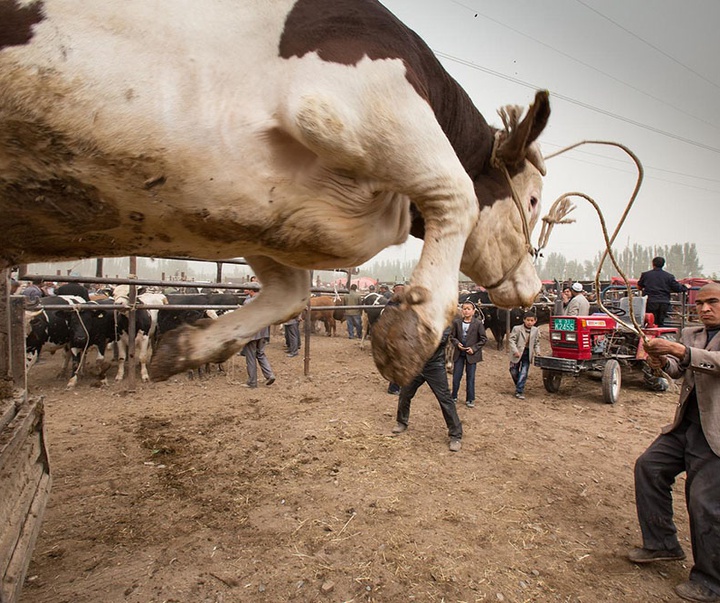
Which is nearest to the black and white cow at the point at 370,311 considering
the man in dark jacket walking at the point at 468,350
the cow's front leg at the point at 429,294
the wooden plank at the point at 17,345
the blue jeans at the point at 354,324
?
the blue jeans at the point at 354,324

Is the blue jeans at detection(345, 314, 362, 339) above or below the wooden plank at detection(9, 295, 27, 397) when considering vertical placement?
below

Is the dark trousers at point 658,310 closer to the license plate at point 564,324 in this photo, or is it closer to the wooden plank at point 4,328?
the license plate at point 564,324

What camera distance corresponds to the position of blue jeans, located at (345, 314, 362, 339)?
17980mm

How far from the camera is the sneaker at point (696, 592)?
2865mm

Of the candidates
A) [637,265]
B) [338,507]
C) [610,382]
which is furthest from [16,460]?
[637,265]

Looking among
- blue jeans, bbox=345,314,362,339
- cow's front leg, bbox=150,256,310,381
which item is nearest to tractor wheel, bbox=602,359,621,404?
cow's front leg, bbox=150,256,310,381

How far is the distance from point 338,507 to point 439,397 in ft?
8.14

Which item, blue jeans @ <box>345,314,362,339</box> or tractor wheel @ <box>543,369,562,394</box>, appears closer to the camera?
tractor wheel @ <box>543,369,562,394</box>

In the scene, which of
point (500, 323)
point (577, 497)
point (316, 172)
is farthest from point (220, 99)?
point (500, 323)

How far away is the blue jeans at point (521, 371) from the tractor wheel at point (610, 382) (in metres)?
1.35

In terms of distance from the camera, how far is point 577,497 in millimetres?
4309

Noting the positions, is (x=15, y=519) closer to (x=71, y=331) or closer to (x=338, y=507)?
(x=338, y=507)

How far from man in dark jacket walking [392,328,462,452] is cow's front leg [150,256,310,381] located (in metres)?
3.42

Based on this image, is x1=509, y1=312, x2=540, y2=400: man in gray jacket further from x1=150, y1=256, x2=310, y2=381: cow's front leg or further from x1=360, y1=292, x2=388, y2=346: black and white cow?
x1=150, y1=256, x2=310, y2=381: cow's front leg
